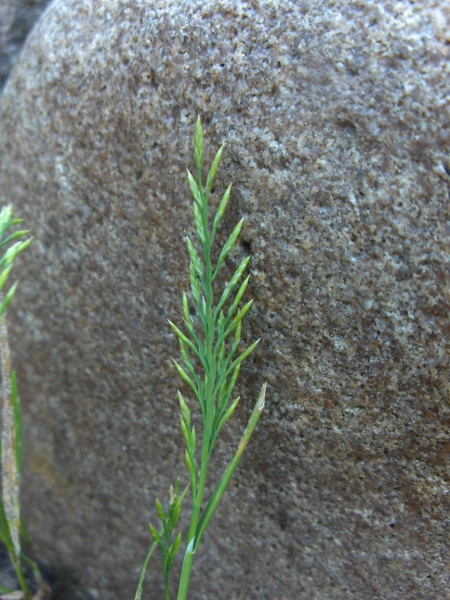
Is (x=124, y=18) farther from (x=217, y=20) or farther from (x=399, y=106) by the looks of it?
(x=399, y=106)

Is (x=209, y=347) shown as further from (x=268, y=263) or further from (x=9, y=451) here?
(x=9, y=451)

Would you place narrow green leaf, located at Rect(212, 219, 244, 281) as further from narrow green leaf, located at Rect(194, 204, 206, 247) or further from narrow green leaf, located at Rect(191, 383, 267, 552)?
narrow green leaf, located at Rect(191, 383, 267, 552)

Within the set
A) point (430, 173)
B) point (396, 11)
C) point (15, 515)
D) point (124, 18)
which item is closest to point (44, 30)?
point (124, 18)

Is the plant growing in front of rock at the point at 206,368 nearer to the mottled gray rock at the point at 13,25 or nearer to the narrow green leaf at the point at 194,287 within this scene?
the narrow green leaf at the point at 194,287

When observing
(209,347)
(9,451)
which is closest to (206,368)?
(209,347)

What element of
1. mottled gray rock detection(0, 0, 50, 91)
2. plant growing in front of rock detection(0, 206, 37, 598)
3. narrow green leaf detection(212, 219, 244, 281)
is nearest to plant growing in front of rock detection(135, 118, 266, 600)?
narrow green leaf detection(212, 219, 244, 281)
